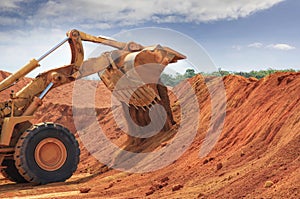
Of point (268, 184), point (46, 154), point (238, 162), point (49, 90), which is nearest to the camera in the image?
point (268, 184)

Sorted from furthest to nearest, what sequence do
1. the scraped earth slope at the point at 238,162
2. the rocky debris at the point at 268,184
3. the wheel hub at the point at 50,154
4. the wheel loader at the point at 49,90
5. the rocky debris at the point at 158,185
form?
the wheel hub at the point at 50,154
the wheel loader at the point at 49,90
the rocky debris at the point at 158,185
the scraped earth slope at the point at 238,162
the rocky debris at the point at 268,184

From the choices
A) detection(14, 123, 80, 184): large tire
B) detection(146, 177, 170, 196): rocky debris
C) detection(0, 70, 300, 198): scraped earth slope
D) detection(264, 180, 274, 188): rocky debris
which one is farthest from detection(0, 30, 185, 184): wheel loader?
→ detection(264, 180, 274, 188): rocky debris

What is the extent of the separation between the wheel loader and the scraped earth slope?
69 centimetres

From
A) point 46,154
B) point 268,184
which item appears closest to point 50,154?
point 46,154

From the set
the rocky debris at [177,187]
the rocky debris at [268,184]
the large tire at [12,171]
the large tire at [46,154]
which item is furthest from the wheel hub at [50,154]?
the rocky debris at [268,184]

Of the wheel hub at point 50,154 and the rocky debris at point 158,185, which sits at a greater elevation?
the wheel hub at point 50,154

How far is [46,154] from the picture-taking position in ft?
41.4

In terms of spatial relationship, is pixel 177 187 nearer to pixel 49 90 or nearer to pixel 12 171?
pixel 49 90

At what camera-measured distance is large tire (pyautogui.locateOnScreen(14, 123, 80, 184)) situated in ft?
39.7

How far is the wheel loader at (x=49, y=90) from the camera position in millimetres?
12312

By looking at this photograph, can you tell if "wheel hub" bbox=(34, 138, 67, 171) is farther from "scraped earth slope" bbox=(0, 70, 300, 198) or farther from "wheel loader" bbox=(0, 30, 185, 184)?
"scraped earth slope" bbox=(0, 70, 300, 198)

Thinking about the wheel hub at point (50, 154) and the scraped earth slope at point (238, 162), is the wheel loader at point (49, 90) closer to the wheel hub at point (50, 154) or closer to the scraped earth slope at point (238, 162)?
the wheel hub at point (50, 154)

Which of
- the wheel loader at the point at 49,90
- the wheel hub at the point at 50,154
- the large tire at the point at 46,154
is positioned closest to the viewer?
the large tire at the point at 46,154

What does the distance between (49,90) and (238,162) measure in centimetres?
657
